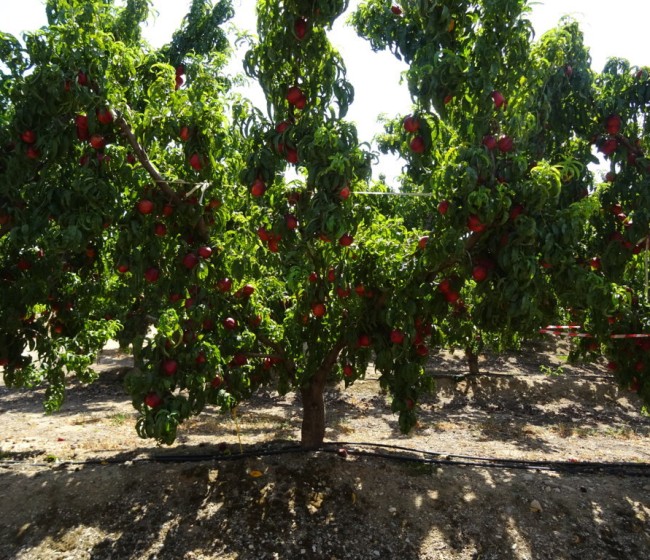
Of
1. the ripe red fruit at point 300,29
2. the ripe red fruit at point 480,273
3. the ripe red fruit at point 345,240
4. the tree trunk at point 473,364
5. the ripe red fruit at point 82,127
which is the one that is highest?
the ripe red fruit at point 300,29

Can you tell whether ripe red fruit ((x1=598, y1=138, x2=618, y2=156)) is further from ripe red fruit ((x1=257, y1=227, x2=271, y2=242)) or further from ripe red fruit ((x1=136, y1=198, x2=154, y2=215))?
ripe red fruit ((x1=136, y1=198, x2=154, y2=215))

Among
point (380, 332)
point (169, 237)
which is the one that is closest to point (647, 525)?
point (380, 332)

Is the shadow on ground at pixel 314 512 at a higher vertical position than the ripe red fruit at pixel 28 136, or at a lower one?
lower

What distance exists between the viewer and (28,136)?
3.92 m

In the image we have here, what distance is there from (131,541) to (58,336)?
6.36 ft

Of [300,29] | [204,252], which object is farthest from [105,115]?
[300,29]

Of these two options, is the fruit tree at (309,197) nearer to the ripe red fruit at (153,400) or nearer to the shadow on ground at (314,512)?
the ripe red fruit at (153,400)

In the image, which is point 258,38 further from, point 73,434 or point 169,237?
point 73,434

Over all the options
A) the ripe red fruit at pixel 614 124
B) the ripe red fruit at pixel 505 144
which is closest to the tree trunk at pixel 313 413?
the ripe red fruit at pixel 505 144

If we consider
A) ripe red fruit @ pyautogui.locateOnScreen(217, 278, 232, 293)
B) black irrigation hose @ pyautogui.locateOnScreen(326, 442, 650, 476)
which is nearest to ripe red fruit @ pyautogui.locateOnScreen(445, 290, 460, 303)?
ripe red fruit @ pyautogui.locateOnScreen(217, 278, 232, 293)

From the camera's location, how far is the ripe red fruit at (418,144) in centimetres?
386

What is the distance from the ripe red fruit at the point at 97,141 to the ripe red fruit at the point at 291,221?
A: 146 cm

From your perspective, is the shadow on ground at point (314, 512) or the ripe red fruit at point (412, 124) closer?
the ripe red fruit at point (412, 124)

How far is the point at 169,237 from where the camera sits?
4492 millimetres
